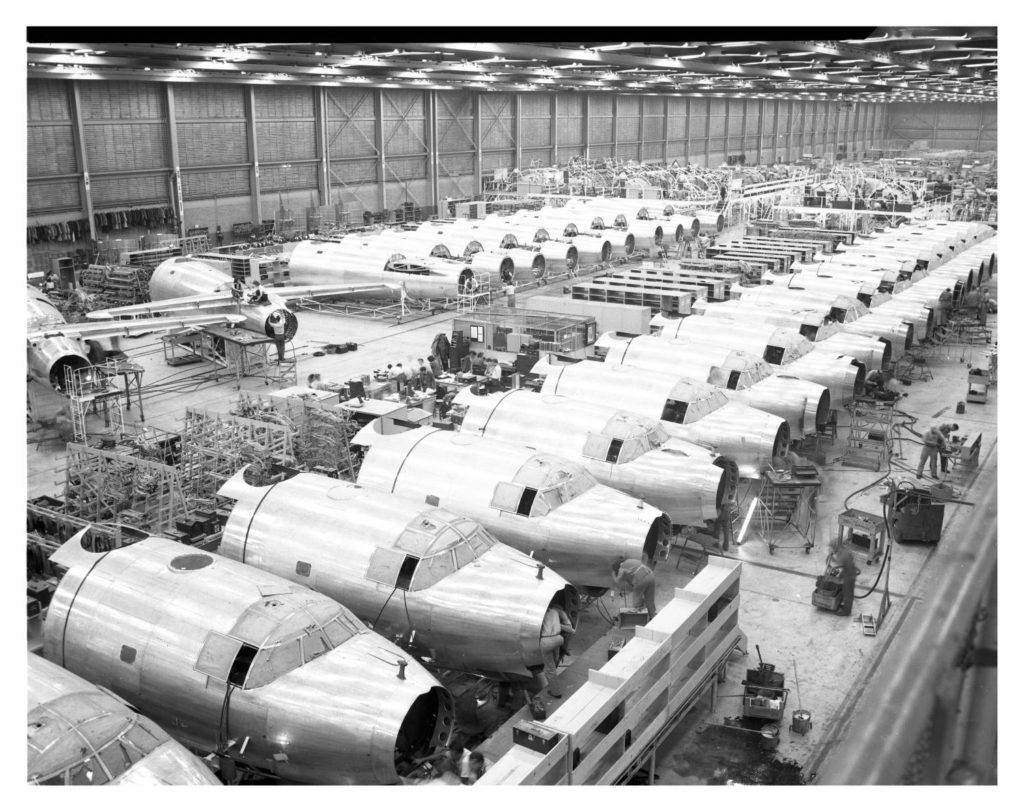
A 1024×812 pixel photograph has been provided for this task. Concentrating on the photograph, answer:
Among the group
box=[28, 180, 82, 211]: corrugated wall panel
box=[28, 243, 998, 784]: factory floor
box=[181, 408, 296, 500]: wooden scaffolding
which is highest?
box=[28, 180, 82, 211]: corrugated wall panel

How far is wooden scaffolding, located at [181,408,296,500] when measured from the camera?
20328 millimetres

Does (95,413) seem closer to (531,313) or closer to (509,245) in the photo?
(531,313)

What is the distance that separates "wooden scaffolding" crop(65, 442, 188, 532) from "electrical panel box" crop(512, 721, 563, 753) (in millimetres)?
10188

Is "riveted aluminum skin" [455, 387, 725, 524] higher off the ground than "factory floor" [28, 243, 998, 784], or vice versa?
"riveted aluminum skin" [455, 387, 725, 524]

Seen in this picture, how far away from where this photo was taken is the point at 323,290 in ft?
135

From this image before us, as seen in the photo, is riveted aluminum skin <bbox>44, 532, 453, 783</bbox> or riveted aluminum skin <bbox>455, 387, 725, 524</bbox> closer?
riveted aluminum skin <bbox>44, 532, 453, 783</bbox>

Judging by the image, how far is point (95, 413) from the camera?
28.5m

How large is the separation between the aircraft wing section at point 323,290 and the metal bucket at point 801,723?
98.8 feet

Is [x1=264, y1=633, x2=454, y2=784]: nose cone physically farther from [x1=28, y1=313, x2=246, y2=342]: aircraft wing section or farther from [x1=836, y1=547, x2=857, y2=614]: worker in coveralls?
[x1=28, y1=313, x2=246, y2=342]: aircraft wing section

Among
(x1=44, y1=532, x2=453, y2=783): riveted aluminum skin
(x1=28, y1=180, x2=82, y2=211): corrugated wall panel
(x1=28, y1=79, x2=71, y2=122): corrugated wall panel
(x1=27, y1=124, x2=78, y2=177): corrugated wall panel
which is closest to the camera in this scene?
(x1=44, y1=532, x2=453, y2=783): riveted aluminum skin

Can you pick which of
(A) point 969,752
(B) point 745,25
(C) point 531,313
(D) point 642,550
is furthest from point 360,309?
(A) point 969,752

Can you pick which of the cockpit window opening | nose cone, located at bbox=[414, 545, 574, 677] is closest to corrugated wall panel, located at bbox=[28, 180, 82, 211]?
the cockpit window opening

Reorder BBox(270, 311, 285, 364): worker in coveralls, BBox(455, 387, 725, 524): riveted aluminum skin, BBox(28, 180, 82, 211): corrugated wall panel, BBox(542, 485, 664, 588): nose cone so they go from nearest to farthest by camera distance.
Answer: BBox(542, 485, 664, 588): nose cone < BBox(455, 387, 725, 524): riveted aluminum skin < BBox(270, 311, 285, 364): worker in coveralls < BBox(28, 180, 82, 211): corrugated wall panel

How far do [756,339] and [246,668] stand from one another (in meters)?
19.3
